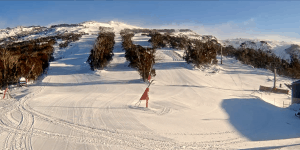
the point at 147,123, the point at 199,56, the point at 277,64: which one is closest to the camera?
the point at 147,123

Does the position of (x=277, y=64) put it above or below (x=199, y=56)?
below

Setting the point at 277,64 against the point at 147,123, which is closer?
the point at 147,123

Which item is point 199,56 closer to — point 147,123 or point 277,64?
point 277,64

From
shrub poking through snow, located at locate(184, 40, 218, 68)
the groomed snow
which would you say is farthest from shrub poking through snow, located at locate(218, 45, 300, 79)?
the groomed snow

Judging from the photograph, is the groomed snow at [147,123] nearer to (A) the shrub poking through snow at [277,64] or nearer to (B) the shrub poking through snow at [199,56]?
(B) the shrub poking through snow at [199,56]

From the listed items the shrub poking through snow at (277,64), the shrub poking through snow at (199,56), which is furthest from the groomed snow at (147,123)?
the shrub poking through snow at (277,64)

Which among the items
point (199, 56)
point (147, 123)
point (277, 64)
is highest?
point (199, 56)

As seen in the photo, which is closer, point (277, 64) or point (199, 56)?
point (199, 56)

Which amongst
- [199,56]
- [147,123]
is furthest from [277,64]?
[147,123]

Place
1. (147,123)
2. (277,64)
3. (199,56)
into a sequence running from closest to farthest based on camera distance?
(147,123) → (199,56) → (277,64)

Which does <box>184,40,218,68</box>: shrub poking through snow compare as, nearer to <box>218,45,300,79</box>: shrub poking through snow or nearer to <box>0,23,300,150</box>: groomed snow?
<box>218,45,300,79</box>: shrub poking through snow

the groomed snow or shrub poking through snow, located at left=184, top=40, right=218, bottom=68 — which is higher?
shrub poking through snow, located at left=184, top=40, right=218, bottom=68

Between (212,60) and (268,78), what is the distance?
8412 mm

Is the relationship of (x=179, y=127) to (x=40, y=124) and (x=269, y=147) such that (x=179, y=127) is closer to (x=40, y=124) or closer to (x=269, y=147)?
(x=269, y=147)
